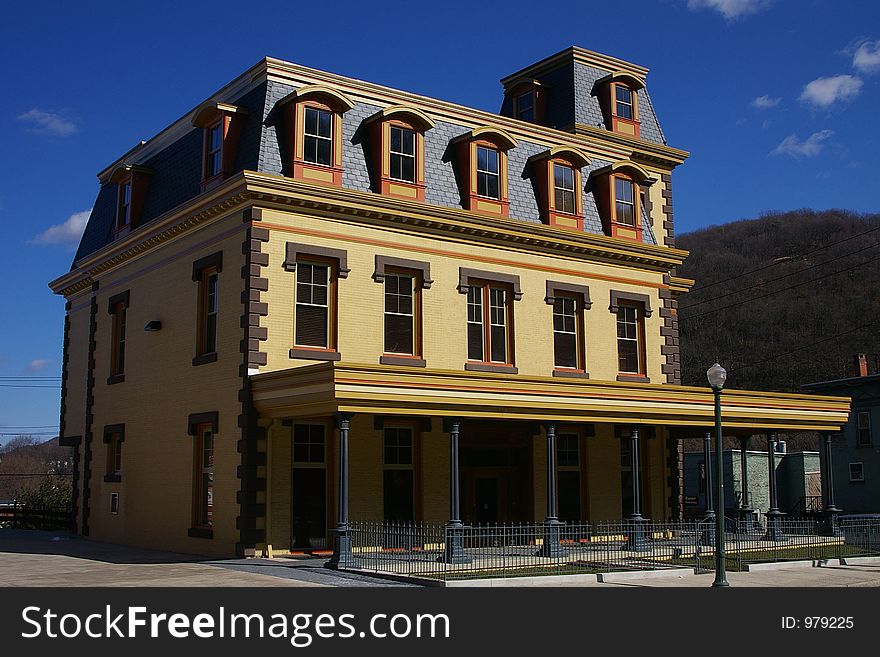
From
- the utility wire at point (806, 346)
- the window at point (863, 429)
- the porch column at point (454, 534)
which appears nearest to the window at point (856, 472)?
the window at point (863, 429)

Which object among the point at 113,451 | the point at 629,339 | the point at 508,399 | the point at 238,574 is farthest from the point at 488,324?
the point at 113,451

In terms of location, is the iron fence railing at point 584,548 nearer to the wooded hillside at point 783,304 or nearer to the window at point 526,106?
the window at point 526,106

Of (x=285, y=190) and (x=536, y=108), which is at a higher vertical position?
(x=536, y=108)

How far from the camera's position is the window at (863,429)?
49.1m

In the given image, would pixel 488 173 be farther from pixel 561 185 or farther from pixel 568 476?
pixel 568 476

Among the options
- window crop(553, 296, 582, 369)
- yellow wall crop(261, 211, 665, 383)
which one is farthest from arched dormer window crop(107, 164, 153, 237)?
window crop(553, 296, 582, 369)

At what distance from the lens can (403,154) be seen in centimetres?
2825

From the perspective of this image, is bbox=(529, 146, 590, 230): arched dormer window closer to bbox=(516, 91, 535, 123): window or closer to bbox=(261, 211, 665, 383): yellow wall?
bbox=(261, 211, 665, 383): yellow wall

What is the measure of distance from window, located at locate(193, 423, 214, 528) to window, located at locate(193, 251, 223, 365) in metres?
1.97

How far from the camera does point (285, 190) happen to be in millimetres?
25656

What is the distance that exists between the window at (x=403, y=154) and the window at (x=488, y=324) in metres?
3.84
